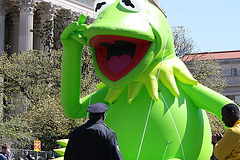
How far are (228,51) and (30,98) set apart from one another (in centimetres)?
4108

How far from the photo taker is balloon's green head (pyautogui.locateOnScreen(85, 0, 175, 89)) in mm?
6516

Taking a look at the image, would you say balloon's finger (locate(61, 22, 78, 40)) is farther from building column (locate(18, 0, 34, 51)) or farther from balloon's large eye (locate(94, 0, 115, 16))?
building column (locate(18, 0, 34, 51))

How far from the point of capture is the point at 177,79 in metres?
7.13

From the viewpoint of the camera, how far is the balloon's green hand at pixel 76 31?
23.0ft

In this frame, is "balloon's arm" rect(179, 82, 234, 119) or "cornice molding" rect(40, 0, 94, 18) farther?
"cornice molding" rect(40, 0, 94, 18)

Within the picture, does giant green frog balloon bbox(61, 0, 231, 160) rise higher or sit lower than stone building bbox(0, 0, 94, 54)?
higher

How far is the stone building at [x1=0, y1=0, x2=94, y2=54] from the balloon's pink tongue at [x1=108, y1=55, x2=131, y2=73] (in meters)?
27.9

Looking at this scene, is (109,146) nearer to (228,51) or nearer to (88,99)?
(88,99)

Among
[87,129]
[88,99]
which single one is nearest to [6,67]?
→ [88,99]

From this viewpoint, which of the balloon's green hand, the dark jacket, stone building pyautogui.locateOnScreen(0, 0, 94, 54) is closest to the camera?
the dark jacket

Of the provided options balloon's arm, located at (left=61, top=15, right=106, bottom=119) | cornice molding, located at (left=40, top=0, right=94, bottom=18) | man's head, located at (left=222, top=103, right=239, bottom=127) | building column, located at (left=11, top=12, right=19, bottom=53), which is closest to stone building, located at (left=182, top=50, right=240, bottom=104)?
cornice molding, located at (left=40, top=0, right=94, bottom=18)

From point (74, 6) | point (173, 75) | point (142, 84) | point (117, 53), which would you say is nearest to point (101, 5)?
point (117, 53)

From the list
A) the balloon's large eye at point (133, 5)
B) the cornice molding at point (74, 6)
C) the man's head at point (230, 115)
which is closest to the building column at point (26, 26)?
the cornice molding at point (74, 6)

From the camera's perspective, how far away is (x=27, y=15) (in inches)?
1380
